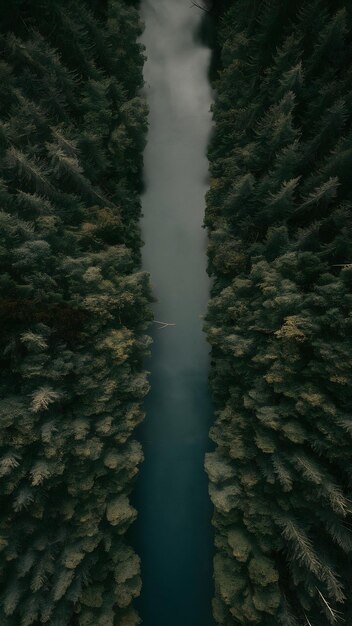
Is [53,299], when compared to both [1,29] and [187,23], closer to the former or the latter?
[1,29]

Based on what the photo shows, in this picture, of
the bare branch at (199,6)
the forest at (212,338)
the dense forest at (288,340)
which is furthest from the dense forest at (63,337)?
the bare branch at (199,6)

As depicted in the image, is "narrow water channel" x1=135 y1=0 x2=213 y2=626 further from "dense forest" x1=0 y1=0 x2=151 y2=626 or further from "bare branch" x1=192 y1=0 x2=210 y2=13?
"dense forest" x1=0 y1=0 x2=151 y2=626

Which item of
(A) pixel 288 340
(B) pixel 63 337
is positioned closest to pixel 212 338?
(A) pixel 288 340

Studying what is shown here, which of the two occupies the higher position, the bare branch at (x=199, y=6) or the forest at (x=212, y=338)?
the bare branch at (x=199, y=6)

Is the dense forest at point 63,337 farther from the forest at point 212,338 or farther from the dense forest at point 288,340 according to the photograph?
the dense forest at point 288,340

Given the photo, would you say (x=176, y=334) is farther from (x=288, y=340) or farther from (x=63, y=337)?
(x=288, y=340)
